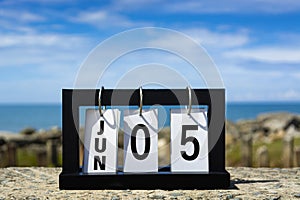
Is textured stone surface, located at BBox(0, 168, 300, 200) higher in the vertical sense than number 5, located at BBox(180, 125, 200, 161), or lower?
lower

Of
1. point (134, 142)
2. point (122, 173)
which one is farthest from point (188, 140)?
point (122, 173)

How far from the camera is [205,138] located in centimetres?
516

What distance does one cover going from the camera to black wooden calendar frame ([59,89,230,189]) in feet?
16.8

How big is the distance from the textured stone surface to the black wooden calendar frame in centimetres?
9

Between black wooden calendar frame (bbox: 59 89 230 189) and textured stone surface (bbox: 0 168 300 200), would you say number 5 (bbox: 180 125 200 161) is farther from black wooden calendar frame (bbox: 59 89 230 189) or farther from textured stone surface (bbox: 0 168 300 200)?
textured stone surface (bbox: 0 168 300 200)

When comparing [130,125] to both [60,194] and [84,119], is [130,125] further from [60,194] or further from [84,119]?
[60,194]

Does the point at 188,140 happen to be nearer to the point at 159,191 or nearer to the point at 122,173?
the point at 159,191

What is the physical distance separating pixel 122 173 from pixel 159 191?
1.45 ft

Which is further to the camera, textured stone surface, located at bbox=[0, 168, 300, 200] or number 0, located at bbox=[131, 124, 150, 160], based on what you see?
number 0, located at bbox=[131, 124, 150, 160]

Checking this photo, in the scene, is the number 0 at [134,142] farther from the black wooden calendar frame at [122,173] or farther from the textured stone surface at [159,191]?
the textured stone surface at [159,191]

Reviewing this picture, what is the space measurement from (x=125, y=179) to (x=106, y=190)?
231 mm

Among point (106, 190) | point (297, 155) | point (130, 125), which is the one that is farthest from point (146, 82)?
point (297, 155)

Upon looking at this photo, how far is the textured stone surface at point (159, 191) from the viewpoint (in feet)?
16.2

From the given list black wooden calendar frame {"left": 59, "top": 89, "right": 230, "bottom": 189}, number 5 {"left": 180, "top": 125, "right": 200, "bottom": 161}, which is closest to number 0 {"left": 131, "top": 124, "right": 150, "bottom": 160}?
black wooden calendar frame {"left": 59, "top": 89, "right": 230, "bottom": 189}
